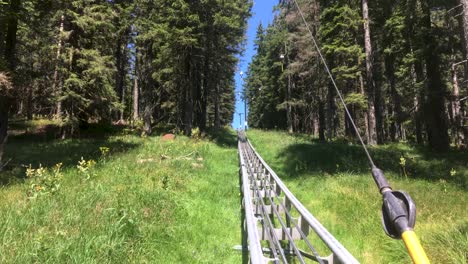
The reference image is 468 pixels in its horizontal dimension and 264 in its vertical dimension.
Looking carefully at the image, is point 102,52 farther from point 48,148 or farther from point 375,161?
point 375,161

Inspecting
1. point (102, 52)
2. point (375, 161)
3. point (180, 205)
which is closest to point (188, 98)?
point (102, 52)

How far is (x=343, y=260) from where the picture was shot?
3385mm

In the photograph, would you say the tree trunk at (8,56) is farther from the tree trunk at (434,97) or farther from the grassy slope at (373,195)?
the tree trunk at (434,97)

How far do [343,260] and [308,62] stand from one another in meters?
27.0

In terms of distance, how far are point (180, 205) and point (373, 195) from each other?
5573 millimetres

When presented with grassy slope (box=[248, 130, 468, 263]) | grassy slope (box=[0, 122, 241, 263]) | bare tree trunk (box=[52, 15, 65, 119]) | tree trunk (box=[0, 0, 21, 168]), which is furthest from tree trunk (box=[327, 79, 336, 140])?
tree trunk (box=[0, 0, 21, 168])

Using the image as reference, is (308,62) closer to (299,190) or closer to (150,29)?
(150,29)

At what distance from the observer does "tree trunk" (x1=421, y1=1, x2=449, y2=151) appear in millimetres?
18781

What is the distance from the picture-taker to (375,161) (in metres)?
15.6

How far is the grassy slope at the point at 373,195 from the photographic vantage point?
7.00 metres

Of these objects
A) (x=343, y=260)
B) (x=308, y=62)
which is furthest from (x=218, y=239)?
(x=308, y=62)

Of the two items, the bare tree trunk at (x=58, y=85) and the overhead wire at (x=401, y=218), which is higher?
the bare tree trunk at (x=58, y=85)

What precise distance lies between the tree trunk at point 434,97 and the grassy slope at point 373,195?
4.09 feet

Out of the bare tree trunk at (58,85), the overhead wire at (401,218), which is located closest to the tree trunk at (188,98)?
the bare tree trunk at (58,85)
